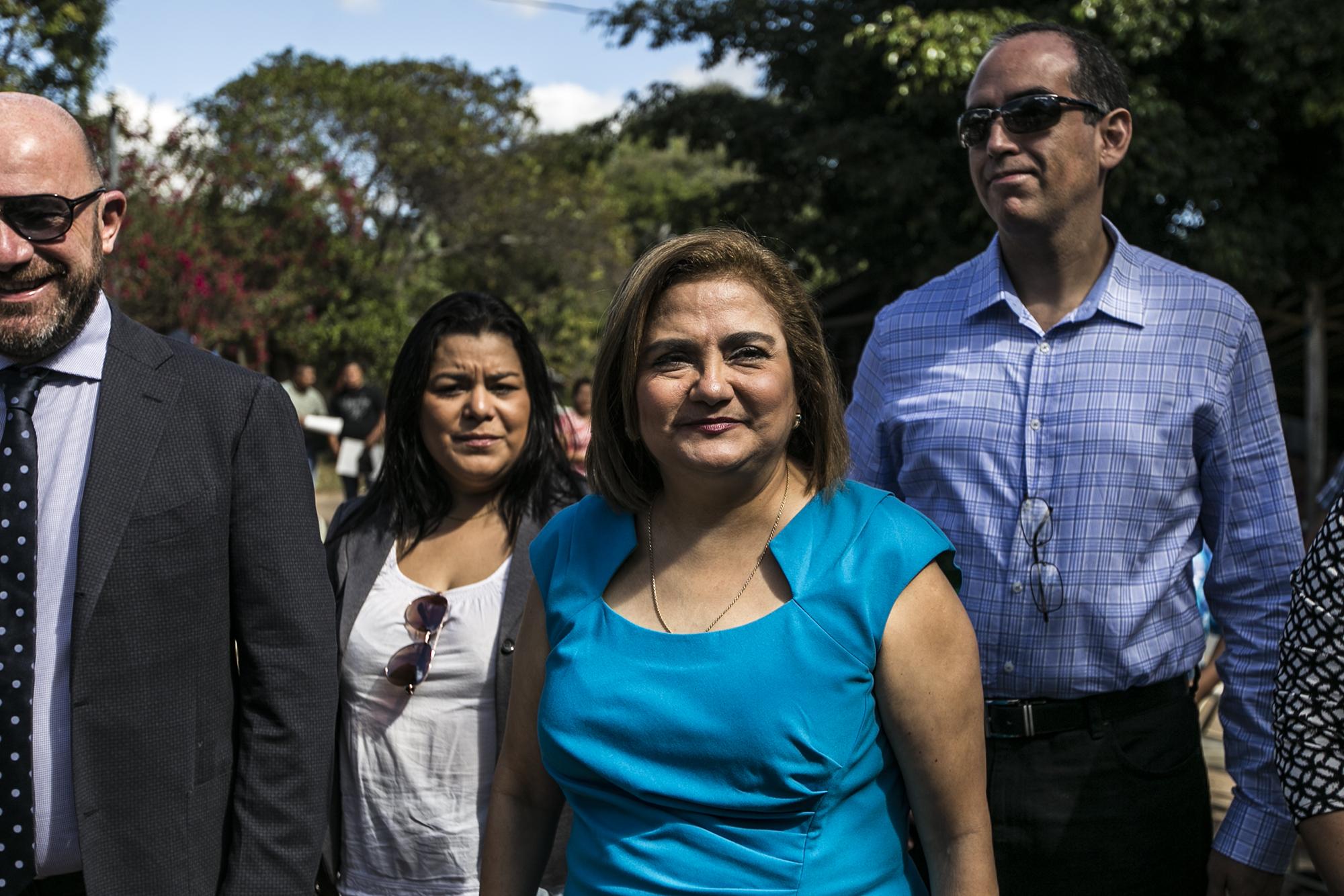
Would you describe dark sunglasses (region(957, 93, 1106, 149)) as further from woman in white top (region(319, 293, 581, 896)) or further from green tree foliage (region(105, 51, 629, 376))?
green tree foliage (region(105, 51, 629, 376))

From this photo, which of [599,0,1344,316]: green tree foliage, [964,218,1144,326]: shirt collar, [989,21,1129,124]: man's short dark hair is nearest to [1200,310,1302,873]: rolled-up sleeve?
[964,218,1144,326]: shirt collar

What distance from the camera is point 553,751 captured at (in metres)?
1.88

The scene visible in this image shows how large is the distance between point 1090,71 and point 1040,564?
1054 millimetres

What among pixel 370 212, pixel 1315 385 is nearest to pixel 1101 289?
pixel 1315 385

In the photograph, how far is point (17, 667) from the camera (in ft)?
6.41

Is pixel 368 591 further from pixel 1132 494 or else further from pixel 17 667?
pixel 1132 494

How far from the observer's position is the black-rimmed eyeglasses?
2420mm

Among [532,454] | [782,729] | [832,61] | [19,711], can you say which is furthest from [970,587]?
[832,61]

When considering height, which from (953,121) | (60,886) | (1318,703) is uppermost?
(953,121)

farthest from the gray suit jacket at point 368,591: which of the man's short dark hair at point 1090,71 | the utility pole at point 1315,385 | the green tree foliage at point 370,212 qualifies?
the green tree foliage at point 370,212

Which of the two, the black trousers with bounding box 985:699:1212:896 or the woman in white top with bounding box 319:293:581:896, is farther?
the woman in white top with bounding box 319:293:581:896

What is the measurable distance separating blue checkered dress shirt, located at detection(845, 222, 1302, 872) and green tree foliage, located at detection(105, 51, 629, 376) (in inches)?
785

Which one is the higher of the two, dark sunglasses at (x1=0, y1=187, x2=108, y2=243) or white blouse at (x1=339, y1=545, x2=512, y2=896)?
dark sunglasses at (x1=0, y1=187, x2=108, y2=243)

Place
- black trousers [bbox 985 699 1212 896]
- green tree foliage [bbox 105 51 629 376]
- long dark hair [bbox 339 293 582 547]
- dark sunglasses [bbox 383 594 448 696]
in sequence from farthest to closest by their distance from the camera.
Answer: green tree foliage [bbox 105 51 629 376], long dark hair [bbox 339 293 582 547], dark sunglasses [bbox 383 594 448 696], black trousers [bbox 985 699 1212 896]
